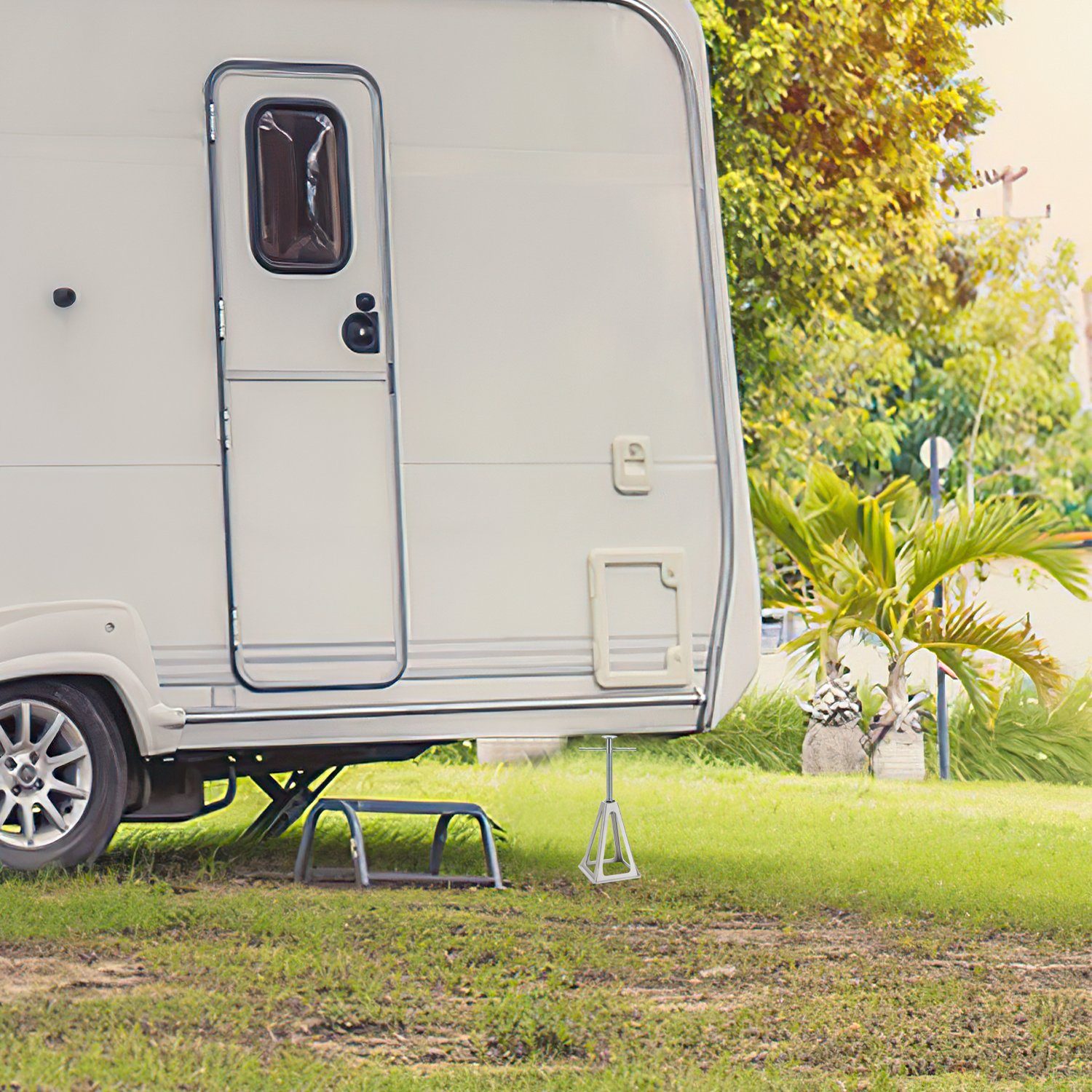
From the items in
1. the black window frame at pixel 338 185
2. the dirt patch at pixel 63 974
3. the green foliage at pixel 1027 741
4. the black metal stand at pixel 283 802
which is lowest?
the green foliage at pixel 1027 741

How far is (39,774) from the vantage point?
509 cm

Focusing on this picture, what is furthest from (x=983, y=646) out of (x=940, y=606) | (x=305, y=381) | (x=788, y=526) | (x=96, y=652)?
(x=96, y=652)

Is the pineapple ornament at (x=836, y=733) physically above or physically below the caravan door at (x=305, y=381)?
below

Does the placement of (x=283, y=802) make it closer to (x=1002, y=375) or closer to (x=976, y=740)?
(x=976, y=740)

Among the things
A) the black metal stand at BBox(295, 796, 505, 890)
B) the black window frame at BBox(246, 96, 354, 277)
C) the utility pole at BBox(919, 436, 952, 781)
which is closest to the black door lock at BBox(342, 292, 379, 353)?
the black window frame at BBox(246, 96, 354, 277)

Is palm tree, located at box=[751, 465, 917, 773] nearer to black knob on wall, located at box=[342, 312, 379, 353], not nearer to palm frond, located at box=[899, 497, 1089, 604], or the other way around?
palm frond, located at box=[899, 497, 1089, 604]

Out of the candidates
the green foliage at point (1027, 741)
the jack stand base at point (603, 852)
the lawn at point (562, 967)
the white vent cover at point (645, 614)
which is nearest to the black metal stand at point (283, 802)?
the lawn at point (562, 967)

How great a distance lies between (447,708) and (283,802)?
1420mm

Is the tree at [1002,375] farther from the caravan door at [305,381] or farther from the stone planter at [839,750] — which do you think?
the caravan door at [305,381]

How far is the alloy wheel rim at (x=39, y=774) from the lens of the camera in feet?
16.5

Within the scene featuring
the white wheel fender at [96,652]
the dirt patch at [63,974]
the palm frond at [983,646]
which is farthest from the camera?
the palm frond at [983,646]

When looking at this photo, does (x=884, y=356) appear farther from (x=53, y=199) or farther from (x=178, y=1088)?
(x=178, y=1088)

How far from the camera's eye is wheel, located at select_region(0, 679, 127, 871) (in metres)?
5.04

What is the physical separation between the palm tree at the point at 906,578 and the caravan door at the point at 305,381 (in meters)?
4.83
